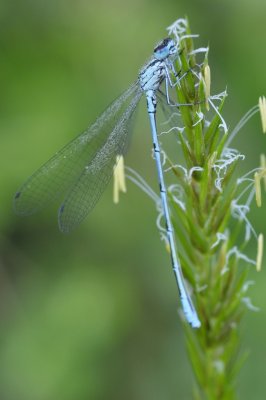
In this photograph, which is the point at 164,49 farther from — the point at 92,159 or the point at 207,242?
the point at 207,242

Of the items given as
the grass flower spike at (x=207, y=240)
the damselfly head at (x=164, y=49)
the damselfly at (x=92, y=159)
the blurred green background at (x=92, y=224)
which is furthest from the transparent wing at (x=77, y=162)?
the blurred green background at (x=92, y=224)

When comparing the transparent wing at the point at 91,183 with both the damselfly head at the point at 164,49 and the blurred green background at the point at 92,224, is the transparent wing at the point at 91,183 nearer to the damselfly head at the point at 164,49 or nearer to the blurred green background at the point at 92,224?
the damselfly head at the point at 164,49

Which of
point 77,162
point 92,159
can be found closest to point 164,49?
point 92,159

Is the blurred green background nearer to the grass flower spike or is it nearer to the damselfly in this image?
the damselfly

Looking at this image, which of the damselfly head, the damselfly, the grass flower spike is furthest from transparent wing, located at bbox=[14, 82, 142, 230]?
the grass flower spike

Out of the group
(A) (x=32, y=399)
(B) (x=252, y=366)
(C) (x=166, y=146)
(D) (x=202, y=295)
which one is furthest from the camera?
(C) (x=166, y=146)

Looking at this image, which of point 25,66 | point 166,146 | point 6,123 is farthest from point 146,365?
point 25,66

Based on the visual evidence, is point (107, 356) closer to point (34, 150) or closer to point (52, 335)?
point (52, 335)
